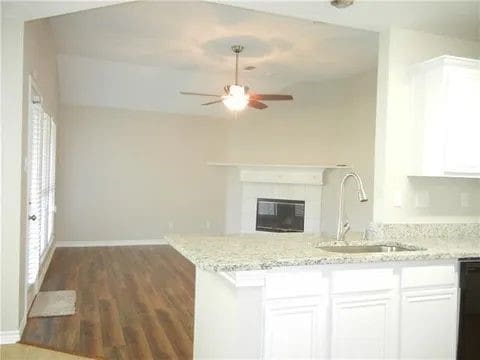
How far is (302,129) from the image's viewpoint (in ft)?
25.2

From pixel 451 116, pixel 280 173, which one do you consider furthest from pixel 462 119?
pixel 280 173

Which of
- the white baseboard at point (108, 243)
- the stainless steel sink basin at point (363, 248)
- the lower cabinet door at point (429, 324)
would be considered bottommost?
the white baseboard at point (108, 243)

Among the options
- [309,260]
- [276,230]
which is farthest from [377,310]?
[276,230]

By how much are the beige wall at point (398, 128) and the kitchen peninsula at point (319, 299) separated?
49 centimetres

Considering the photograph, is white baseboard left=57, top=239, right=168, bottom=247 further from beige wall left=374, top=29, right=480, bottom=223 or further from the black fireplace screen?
beige wall left=374, top=29, right=480, bottom=223

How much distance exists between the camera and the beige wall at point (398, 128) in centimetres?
310

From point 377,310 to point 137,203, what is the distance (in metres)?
6.10

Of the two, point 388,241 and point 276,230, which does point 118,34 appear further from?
point 276,230

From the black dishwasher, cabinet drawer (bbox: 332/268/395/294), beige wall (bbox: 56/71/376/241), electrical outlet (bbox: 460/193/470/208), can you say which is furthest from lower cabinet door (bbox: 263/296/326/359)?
beige wall (bbox: 56/71/376/241)

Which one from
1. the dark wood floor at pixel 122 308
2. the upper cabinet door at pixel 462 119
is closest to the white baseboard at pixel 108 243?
the dark wood floor at pixel 122 308

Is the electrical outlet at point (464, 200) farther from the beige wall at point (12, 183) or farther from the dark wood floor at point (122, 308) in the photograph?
the beige wall at point (12, 183)

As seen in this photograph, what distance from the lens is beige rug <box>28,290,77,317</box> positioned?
152 inches

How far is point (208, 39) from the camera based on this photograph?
5031mm

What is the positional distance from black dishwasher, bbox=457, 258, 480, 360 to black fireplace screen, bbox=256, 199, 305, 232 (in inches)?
200
